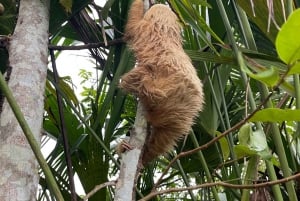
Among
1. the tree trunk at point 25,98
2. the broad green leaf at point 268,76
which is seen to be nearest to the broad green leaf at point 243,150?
the broad green leaf at point 268,76

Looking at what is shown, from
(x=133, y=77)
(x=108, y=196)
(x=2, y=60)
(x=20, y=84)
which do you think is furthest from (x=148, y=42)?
(x=108, y=196)

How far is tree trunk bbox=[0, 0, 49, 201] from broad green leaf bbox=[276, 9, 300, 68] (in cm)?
44

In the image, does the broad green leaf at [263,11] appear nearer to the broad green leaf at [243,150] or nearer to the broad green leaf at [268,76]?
the broad green leaf at [243,150]

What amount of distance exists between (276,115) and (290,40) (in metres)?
0.18

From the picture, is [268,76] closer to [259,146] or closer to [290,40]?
[290,40]

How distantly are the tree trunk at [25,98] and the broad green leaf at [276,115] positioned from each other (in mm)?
347

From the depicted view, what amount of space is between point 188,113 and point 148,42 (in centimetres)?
15

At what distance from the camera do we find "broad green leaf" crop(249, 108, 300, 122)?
2.10 ft

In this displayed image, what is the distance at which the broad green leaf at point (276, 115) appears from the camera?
2.10 feet

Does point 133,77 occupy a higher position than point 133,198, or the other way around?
point 133,77

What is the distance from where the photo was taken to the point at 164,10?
903 millimetres

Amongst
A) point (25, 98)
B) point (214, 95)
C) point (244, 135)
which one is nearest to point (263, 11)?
point (214, 95)

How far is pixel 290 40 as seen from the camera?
1.62 ft

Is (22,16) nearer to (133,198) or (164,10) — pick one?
(164,10)
